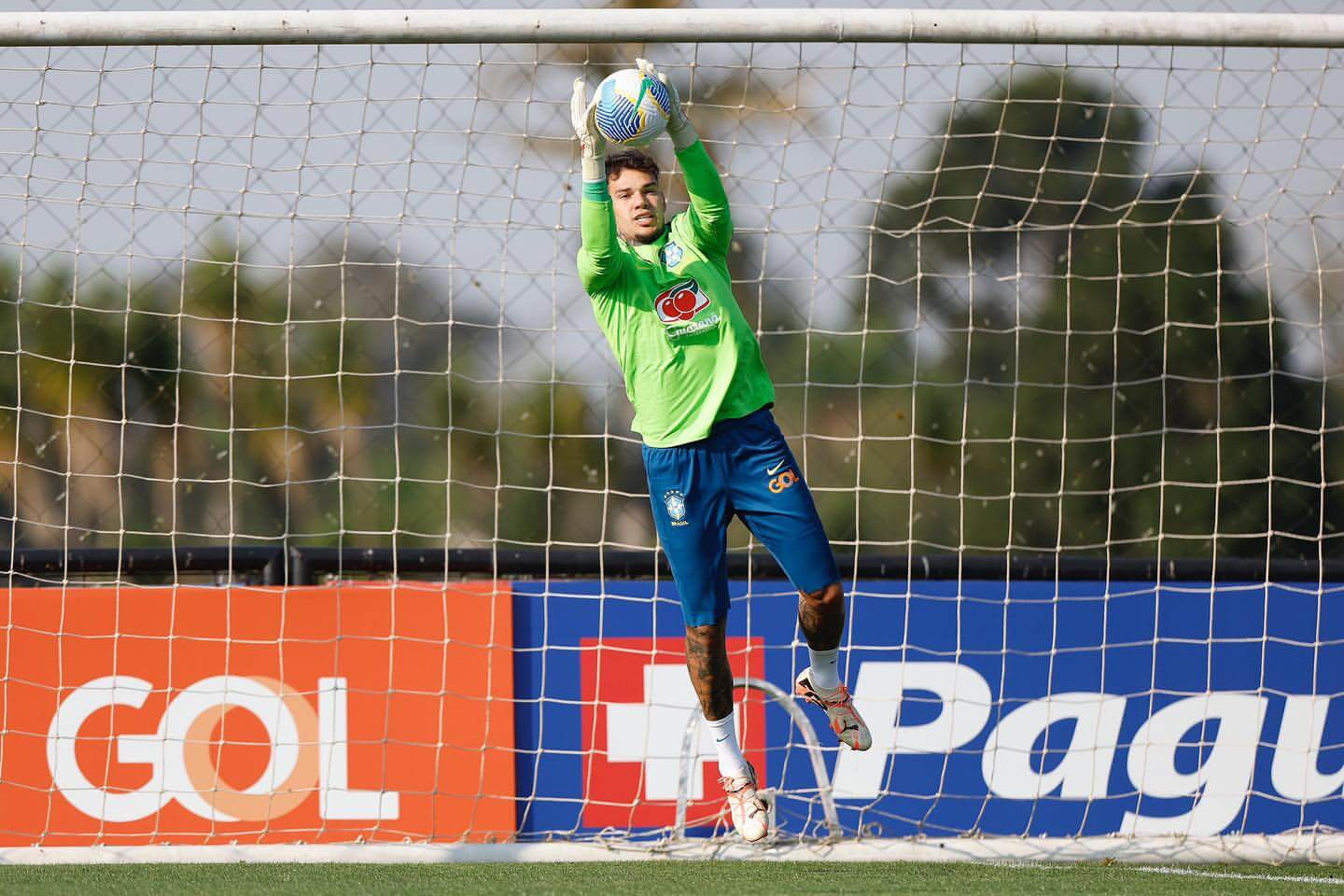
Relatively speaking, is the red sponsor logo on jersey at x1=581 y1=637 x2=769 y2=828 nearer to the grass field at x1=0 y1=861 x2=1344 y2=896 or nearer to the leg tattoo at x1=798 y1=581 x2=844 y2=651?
the grass field at x1=0 y1=861 x2=1344 y2=896

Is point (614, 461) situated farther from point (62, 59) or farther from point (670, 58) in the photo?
point (62, 59)

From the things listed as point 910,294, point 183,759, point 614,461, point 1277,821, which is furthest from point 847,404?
point 183,759

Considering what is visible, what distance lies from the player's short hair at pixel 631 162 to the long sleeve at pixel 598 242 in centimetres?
17

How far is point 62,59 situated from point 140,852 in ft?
9.52

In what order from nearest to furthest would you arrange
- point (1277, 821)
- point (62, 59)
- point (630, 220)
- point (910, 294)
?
1. point (630, 220)
2. point (62, 59)
3. point (1277, 821)
4. point (910, 294)

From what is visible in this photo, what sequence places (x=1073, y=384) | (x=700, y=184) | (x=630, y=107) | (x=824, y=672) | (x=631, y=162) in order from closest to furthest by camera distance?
(x=630, y=107) → (x=700, y=184) → (x=631, y=162) → (x=824, y=672) → (x=1073, y=384)

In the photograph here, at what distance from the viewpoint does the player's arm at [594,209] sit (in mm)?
3623

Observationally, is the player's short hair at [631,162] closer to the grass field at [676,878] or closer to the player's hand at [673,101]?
the player's hand at [673,101]

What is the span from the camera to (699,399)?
3836 millimetres

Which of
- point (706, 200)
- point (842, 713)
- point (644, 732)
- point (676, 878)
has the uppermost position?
point (706, 200)

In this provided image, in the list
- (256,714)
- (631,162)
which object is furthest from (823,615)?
(256,714)

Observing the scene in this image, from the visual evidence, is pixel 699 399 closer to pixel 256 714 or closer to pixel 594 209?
pixel 594 209

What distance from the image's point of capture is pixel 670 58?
6191 millimetres

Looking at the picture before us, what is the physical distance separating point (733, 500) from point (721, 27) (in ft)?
5.31
